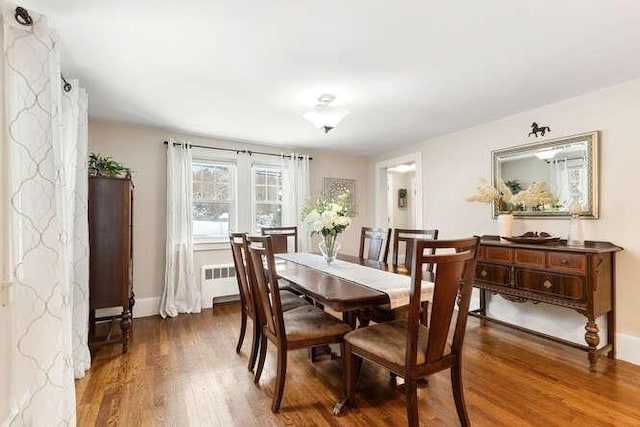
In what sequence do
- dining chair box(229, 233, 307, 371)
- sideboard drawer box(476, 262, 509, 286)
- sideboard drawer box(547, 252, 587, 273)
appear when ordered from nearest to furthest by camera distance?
dining chair box(229, 233, 307, 371) < sideboard drawer box(547, 252, 587, 273) < sideboard drawer box(476, 262, 509, 286)

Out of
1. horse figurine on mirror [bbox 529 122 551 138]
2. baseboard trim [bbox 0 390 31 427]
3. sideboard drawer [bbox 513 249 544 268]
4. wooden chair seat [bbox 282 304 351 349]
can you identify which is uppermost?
horse figurine on mirror [bbox 529 122 551 138]

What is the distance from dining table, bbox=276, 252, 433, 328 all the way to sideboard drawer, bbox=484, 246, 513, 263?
97 cm

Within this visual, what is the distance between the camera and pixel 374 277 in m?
2.21

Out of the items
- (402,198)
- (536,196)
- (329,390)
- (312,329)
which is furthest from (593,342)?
(402,198)

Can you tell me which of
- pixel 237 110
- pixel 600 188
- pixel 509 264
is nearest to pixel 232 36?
pixel 237 110

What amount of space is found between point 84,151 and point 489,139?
3.80m

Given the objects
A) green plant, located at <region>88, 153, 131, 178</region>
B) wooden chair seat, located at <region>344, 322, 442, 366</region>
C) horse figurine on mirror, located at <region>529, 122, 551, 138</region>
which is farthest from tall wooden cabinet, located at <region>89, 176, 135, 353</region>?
horse figurine on mirror, located at <region>529, 122, 551, 138</region>

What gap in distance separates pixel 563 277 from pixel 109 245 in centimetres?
363

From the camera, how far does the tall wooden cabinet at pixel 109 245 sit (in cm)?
268

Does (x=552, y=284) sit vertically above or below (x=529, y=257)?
below

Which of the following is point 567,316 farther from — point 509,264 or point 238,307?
point 238,307

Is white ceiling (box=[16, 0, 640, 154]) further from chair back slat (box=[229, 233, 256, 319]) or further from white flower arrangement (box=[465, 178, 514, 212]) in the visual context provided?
chair back slat (box=[229, 233, 256, 319])

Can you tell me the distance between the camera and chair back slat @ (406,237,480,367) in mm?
1459

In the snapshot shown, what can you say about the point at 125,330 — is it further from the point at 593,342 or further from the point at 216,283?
the point at 593,342
